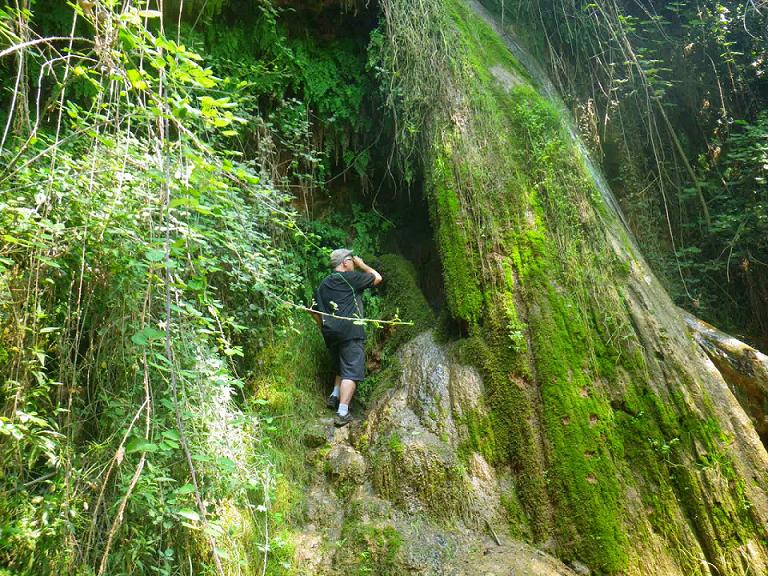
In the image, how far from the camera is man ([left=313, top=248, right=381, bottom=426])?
511 centimetres

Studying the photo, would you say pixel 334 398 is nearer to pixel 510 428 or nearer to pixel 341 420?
pixel 341 420

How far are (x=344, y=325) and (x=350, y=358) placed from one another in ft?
1.00

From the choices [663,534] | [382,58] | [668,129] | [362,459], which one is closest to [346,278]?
[362,459]

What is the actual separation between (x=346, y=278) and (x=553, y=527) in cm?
277

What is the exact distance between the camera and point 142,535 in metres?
2.85

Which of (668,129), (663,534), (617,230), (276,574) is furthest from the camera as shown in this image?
(668,129)

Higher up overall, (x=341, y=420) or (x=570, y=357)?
(x=570, y=357)

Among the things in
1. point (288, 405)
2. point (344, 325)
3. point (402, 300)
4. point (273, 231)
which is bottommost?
point (288, 405)

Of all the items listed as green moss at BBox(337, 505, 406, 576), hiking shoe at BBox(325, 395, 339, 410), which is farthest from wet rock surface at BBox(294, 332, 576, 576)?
hiking shoe at BBox(325, 395, 339, 410)

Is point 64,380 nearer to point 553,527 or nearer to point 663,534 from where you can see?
point 553,527

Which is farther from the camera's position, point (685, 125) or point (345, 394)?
point (685, 125)

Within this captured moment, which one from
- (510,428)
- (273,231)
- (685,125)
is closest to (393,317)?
(273,231)

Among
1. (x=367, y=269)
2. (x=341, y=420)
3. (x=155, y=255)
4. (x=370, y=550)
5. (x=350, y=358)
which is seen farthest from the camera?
(x=367, y=269)

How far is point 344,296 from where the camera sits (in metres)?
5.41
